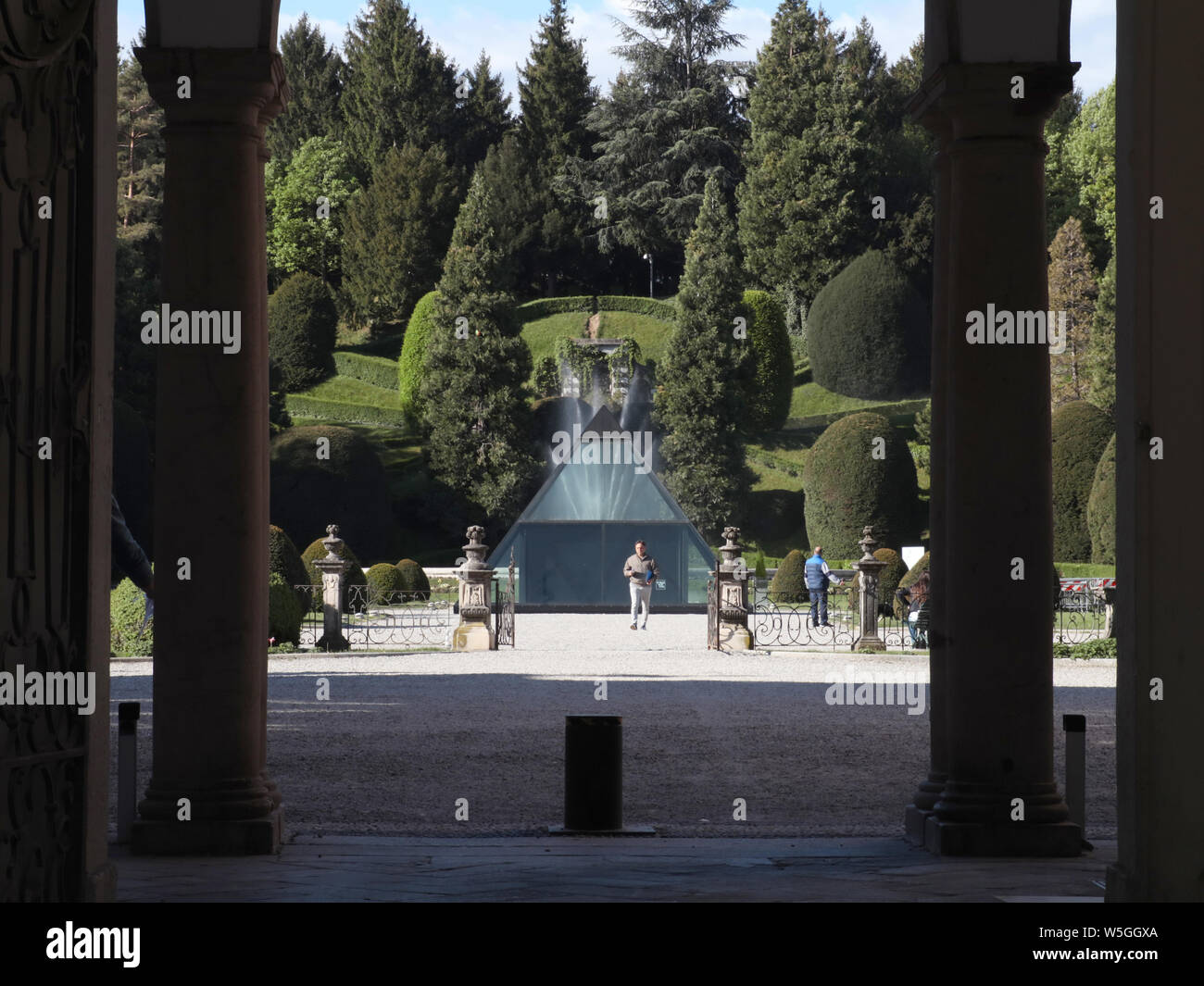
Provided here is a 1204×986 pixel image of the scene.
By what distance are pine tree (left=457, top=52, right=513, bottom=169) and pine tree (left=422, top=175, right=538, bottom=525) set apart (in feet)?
78.8

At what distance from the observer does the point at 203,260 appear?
22.9 ft

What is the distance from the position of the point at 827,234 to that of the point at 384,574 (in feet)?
102

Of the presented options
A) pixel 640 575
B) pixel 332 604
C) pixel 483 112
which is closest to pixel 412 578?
pixel 640 575

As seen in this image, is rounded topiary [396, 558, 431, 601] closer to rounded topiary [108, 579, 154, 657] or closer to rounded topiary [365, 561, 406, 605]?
rounded topiary [365, 561, 406, 605]

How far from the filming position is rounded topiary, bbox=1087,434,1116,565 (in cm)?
3075

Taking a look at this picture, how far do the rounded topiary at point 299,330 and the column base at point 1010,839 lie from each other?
158 feet

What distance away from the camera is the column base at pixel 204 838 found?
22.4 feet

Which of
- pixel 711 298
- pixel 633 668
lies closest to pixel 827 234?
pixel 711 298

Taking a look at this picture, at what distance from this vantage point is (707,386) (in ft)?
154

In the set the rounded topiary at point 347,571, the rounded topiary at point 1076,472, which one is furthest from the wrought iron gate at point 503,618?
the rounded topiary at point 1076,472

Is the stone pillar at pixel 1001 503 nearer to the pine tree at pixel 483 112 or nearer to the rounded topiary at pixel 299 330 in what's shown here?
the rounded topiary at pixel 299 330

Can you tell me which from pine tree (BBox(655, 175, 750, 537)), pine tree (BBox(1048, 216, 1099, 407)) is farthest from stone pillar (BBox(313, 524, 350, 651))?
pine tree (BBox(1048, 216, 1099, 407))

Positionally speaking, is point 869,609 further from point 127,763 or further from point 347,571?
point 127,763
